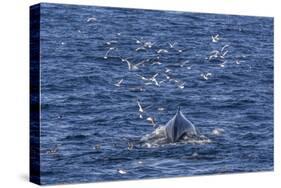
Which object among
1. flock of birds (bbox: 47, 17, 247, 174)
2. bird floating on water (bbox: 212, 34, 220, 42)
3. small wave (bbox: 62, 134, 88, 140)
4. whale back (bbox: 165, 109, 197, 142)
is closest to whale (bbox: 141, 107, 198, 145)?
whale back (bbox: 165, 109, 197, 142)

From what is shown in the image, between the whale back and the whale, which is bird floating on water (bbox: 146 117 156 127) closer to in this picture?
the whale

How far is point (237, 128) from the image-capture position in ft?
43.3

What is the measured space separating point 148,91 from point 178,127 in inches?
31.2

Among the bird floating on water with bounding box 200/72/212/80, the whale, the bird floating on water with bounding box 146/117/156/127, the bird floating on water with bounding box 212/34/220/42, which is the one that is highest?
the bird floating on water with bounding box 212/34/220/42

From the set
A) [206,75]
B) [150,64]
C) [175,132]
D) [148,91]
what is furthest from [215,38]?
[175,132]

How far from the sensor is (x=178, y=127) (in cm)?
1265

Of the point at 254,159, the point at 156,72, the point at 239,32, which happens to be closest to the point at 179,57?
the point at 156,72

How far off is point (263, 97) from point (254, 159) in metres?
1.07

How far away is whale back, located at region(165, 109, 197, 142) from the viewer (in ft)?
41.3

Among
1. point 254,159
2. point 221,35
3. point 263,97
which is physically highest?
point 221,35

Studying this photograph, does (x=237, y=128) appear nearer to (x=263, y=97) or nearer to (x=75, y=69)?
(x=263, y=97)

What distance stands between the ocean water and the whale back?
0.09m

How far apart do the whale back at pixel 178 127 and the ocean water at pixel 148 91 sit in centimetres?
9

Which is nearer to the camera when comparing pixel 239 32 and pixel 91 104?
pixel 91 104
